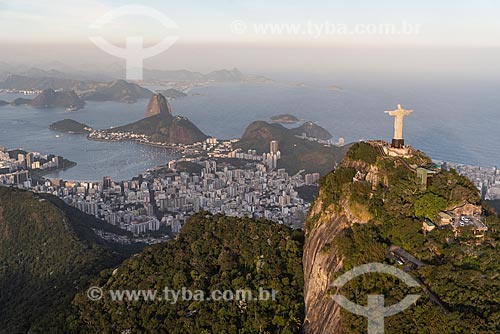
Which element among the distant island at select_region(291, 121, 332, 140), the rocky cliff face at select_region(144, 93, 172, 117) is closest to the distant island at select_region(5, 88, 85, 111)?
the rocky cliff face at select_region(144, 93, 172, 117)

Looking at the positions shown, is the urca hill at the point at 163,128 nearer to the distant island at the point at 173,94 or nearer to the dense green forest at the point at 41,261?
the distant island at the point at 173,94

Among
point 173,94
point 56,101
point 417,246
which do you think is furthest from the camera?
point 173,94

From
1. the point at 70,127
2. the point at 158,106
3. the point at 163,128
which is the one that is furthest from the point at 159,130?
the point at 70,127

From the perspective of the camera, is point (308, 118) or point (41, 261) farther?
point (308, 118)

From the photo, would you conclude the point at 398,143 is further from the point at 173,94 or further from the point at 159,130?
the point at 173,94

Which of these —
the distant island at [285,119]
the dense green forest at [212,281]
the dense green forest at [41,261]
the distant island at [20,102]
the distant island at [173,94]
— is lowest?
the dense green forest at [41,261]

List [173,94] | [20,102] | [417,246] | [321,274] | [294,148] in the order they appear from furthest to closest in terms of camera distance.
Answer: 1. [173,94]
2. [20,102]
3. [294,148]
4. [321,274]
5. [417,246]

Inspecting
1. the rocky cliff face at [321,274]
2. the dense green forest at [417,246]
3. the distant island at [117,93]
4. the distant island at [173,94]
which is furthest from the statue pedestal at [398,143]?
the distant island at [173,94]

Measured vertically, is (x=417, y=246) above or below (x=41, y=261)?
above
